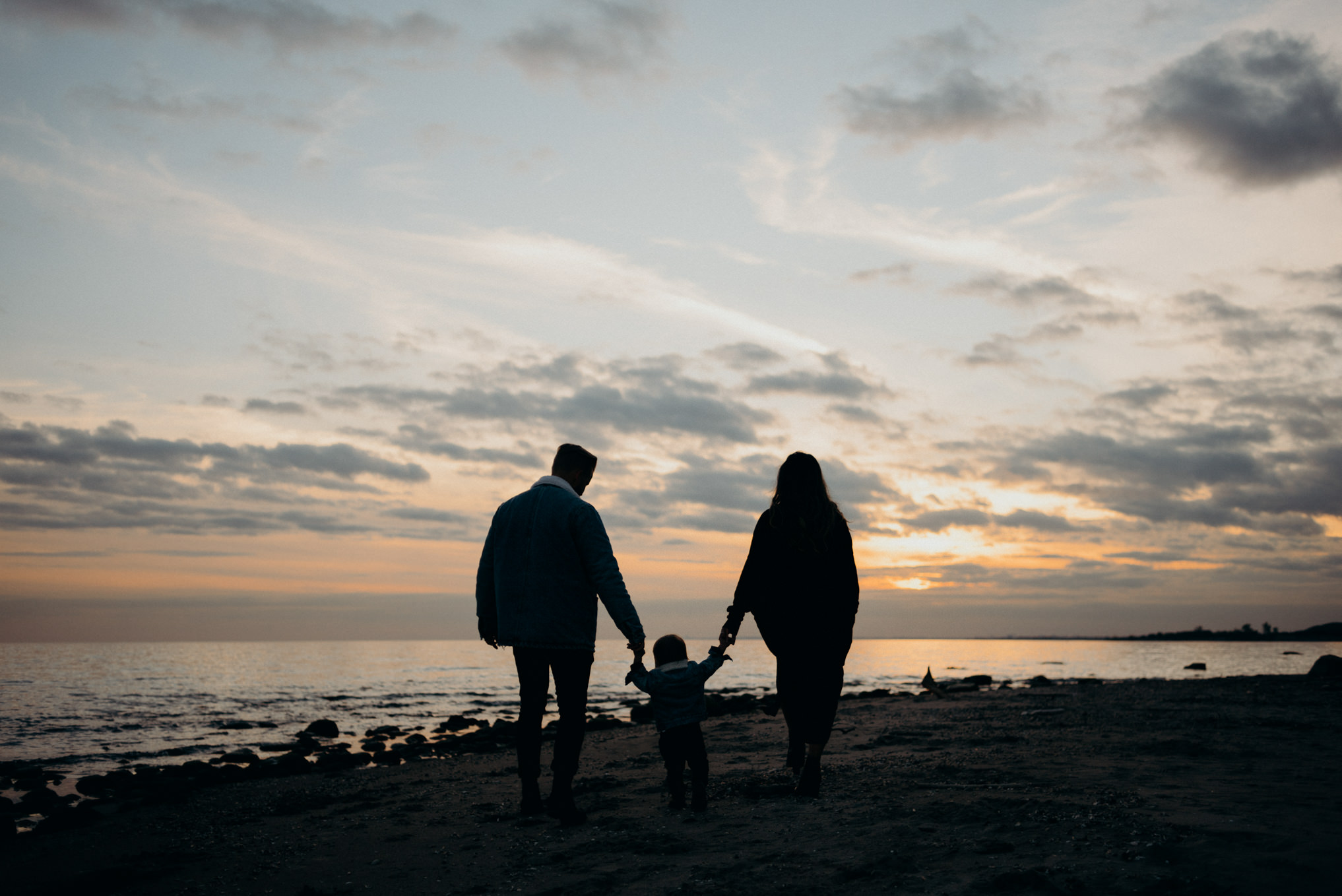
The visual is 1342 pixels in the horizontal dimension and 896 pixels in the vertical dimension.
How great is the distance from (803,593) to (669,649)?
1.02 meters

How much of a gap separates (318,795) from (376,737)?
10.4m

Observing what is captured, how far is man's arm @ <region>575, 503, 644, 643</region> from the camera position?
16.6 feet

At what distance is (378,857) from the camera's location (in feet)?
15.6

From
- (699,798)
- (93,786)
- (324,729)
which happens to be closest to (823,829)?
(699,798)

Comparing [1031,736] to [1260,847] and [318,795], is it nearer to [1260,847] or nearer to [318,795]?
[1260,847]

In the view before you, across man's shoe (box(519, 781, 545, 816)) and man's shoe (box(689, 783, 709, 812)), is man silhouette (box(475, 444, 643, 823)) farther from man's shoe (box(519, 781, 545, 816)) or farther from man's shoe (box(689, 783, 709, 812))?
man's shoe (box(689, 783, 709, 812))

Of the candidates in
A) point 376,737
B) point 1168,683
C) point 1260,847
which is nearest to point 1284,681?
point 1168,683

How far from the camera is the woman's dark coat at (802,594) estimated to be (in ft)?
17.7

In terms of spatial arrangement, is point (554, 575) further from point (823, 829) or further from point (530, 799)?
point (823, 829)

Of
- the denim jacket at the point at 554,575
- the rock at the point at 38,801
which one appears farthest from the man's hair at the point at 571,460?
the rock at the point at 38,801

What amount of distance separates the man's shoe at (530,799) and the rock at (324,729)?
15018 mm

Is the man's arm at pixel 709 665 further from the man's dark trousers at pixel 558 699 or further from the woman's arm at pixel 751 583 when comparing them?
the man's dark trousers at pixel 558 699

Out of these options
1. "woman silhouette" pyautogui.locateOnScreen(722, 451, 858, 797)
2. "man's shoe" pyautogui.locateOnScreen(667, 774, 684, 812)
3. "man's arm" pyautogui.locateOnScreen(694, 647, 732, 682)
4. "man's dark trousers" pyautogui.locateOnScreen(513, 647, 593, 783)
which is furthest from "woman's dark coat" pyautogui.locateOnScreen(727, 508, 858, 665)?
"man's dark trousers" pyautogui.locateOnScreen(513, 647, 593, 783)

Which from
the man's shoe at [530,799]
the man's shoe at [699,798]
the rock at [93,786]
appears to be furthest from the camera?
the rock at [93,786]
